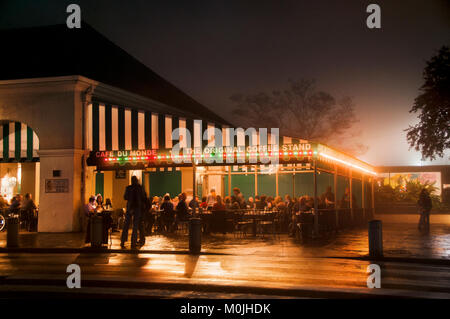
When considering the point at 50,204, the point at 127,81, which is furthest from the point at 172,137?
the point at 127,81

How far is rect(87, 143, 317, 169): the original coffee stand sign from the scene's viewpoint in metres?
16.0


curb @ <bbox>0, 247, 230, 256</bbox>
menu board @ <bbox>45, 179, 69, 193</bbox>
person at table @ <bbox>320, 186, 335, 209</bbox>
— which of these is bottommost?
curb @ <bbox>0, 247, 230, 256</bbox>

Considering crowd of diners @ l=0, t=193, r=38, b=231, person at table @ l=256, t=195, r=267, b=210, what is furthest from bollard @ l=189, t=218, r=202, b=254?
crowd of diners @ l=0, t=193, r=38, b=231

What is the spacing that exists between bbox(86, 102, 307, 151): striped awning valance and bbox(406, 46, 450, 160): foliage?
12.7m

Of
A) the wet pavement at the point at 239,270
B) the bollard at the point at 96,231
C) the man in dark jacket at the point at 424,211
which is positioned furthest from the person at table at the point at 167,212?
the man in dark jacket at the point at 424,211

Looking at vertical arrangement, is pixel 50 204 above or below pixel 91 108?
below

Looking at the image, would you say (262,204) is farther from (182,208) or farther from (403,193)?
(403,193)

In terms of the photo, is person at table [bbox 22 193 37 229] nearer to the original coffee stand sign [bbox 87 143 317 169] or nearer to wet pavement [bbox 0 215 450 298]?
the original coffee stand sign [bbox 87 143 317 169]

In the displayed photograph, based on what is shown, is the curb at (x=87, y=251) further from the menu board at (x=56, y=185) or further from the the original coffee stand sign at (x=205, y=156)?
the menu board at (x=56, y=185)

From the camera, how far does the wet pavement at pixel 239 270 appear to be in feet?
23.6

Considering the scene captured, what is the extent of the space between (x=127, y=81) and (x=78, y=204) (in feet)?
29.5

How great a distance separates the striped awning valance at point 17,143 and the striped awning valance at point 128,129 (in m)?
2.49
